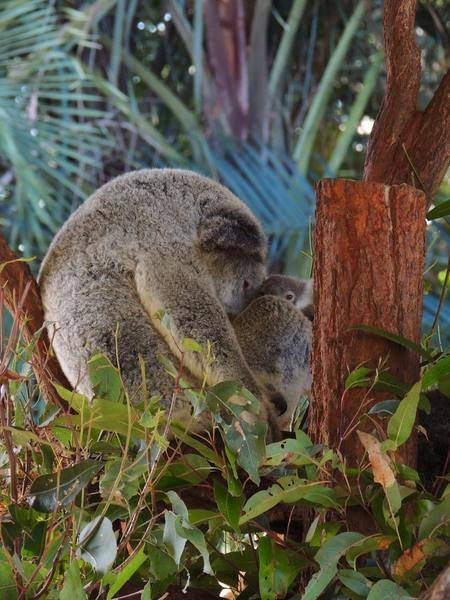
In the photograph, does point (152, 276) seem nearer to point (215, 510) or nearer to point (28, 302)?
point (28, 302)

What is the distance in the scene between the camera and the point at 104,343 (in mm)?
2381

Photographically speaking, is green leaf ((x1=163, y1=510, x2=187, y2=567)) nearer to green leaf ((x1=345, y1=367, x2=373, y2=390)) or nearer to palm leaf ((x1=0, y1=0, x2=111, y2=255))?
green leaf ((x1=345, y1=367, x2=373, y2=390))

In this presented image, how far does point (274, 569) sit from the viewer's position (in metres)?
1.74

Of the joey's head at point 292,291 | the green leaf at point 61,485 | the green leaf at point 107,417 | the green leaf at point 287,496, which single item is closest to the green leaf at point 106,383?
the green leaf at point 107,417

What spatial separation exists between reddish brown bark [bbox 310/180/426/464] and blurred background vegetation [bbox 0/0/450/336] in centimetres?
367

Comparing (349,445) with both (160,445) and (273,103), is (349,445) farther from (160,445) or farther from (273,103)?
(273,103)

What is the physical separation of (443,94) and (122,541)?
136 centimetres

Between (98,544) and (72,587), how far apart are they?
101 millimetres

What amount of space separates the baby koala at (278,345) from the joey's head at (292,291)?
20 centimetres

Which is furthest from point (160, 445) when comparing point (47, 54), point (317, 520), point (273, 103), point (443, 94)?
point (273, 103)

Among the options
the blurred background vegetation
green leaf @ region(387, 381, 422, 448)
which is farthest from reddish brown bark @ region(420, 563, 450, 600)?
the blurred background vegetation

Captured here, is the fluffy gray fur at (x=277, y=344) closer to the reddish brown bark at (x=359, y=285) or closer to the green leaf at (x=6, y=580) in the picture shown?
the reddish brown bark at (x=359, y=285)

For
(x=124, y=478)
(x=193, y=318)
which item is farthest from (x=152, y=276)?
(x=124, y=478)

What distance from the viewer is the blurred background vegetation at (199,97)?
6.00m
